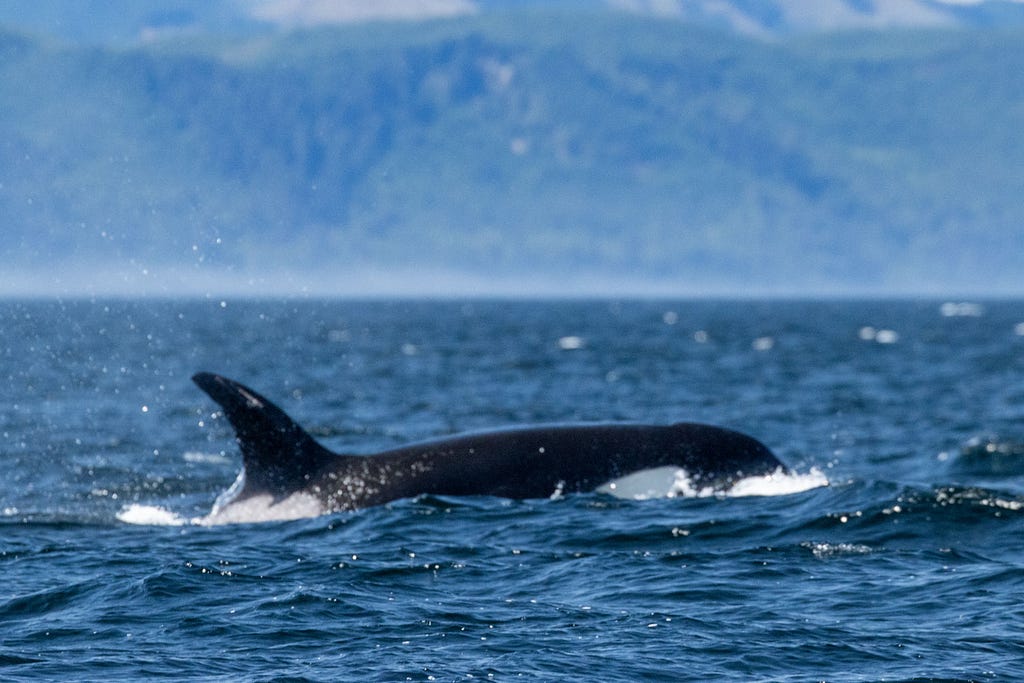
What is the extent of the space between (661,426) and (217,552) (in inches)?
214

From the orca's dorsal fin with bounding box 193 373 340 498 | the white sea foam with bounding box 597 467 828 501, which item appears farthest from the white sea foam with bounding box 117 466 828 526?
the orca's dorsal fin with bounding box 193 373 340 498

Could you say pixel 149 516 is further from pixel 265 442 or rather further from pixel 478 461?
pixel 478 461

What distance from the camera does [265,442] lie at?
1709 centimetres

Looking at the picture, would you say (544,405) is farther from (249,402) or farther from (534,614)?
(534,614)

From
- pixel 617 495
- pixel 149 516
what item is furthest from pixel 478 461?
pixel 149 516

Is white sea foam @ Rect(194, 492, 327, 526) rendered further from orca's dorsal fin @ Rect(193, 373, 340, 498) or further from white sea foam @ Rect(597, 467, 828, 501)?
white sea foam @ Rect(597, 467, 828, 501)

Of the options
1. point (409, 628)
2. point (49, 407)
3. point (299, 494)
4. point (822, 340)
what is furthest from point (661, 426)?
point (822, 340)

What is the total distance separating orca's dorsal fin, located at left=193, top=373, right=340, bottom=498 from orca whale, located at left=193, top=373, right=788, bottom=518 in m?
0.01

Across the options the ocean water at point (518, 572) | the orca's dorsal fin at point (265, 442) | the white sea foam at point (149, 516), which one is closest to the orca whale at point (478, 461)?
the orca's dorsal fin at point (265, 442)

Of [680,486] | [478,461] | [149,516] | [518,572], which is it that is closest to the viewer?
[518,572]

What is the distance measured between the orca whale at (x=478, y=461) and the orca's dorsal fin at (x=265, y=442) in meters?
0.01

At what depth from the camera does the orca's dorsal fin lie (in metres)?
16.7

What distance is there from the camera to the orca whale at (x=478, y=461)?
17.3 metres

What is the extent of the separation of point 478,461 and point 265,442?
2.28m
